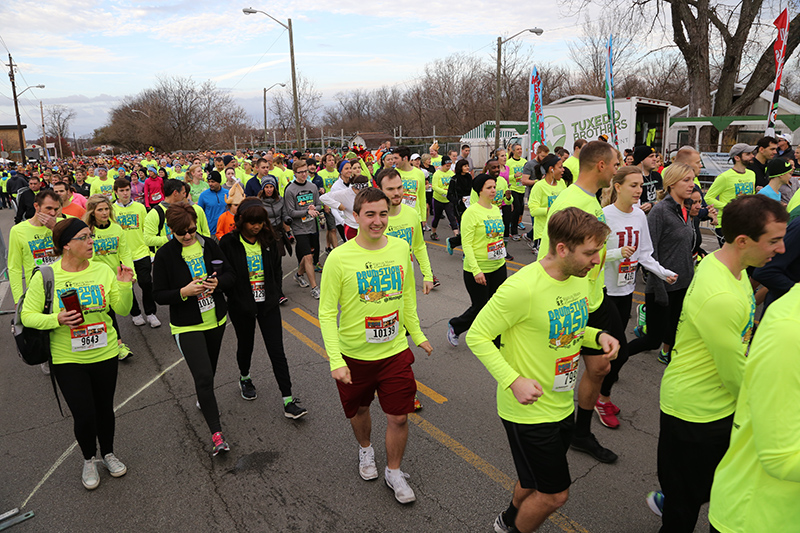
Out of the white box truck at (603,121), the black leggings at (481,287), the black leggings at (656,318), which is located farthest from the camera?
the white box truck at (603,121)

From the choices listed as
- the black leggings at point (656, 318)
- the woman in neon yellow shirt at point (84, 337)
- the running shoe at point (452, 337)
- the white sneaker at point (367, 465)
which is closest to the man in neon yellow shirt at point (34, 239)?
the woman in neon yellow shirt at point (84, 337)

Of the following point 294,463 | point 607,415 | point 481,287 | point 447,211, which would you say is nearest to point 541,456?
point 607,415

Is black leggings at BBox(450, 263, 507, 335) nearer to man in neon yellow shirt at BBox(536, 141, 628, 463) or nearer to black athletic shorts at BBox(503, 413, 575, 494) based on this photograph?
man in neon yellow shirt at BBox(536, 141, 628, 463)

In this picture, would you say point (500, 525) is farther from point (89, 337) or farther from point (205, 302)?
point (89, 337)

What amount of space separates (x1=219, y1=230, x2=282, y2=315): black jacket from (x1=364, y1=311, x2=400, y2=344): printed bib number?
1566 millimetres

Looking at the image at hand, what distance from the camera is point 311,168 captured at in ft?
35.1

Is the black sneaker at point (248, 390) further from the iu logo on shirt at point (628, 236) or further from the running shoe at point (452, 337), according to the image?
the iu logo on shirt at point (628, 236)

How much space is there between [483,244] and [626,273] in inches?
63.0

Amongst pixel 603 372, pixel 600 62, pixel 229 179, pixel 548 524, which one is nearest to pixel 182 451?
pixel 548 524

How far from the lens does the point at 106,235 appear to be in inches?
247

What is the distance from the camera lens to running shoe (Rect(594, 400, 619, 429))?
418cm

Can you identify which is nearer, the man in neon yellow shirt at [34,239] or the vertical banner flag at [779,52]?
the man in neon yellow shirt at [34,239]

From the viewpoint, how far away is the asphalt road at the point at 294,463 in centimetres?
333

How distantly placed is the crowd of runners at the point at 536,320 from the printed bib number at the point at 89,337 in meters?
0.01
